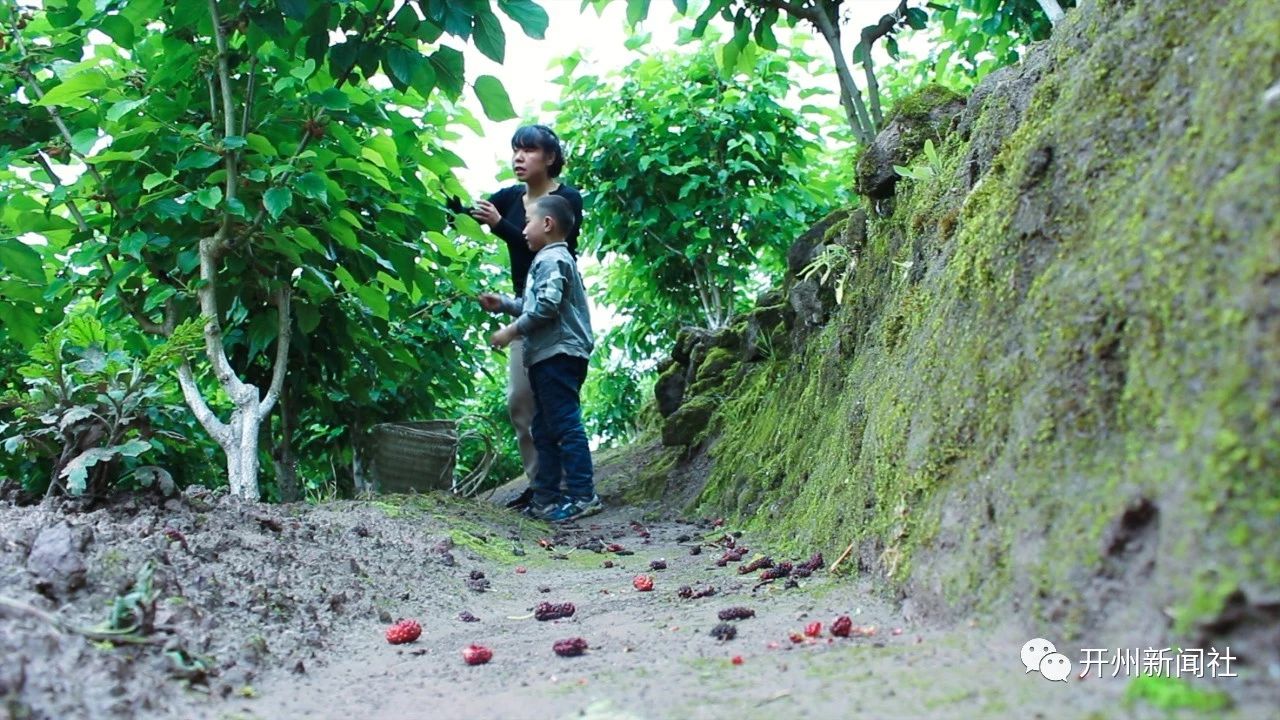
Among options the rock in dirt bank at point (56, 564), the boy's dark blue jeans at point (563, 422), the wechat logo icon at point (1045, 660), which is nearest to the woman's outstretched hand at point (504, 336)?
the boy's dark blue jeans at point (563, 422)

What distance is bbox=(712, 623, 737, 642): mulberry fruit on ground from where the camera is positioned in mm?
1901

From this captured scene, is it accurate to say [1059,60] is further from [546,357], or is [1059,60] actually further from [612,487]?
[612,487]

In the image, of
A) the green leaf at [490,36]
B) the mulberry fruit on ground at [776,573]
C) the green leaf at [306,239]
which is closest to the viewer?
the mulberry fruit on ground at [776,573]

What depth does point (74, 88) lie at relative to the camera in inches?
130

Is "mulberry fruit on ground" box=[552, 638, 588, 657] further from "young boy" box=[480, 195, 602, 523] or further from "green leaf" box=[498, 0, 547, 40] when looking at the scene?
"young boy" box=[480, 195, 602, 523]

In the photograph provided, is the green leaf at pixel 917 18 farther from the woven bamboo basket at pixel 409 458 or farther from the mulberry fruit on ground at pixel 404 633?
the woven bamboo basket at pixel 409 458

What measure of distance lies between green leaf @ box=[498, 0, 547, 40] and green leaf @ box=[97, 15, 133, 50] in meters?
1.45

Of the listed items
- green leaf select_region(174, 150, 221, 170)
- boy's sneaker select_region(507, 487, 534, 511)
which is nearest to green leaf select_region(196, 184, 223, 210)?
green leaf select_region(174, 150, 221, 170)

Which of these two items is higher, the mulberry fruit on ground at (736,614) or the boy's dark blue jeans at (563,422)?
the boy's dark blue jeans at (563,422)

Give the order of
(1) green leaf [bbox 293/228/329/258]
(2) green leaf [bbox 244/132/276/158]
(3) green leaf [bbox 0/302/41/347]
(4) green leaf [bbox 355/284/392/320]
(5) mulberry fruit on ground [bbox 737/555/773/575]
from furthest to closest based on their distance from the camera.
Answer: (4) green leaf [bbox 355/284/392/320] < (1) green leaf [bbox 293/228/329/258] < (3) green leaf [bbox 0/302/41/347] < (2) green leaf [bbox 244/132/276/158] < (5) mulberry fruit on ground [bbox 737/555/773/575]

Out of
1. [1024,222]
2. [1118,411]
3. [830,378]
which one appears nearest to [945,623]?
[1118,411]

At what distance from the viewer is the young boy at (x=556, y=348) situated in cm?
533

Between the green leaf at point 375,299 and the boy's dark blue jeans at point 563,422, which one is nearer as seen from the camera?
the green leaf at point 375,299

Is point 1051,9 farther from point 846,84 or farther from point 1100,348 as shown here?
point 1100,348
